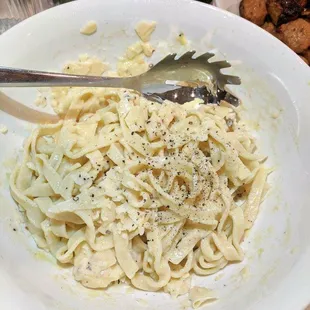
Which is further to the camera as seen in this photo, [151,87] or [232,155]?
[151,87]

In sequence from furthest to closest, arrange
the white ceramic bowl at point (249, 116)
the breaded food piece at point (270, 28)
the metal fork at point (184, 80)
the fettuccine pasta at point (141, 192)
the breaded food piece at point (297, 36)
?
the breaded food piece at point (270, 28), the breaded food piece at point (297, 36), the metal fork at point (184, 80), the fettuccine pasta at point (141, 192), the white ceramic bowl at point (249, 116)

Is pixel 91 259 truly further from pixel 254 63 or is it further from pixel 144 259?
pixel 254 63

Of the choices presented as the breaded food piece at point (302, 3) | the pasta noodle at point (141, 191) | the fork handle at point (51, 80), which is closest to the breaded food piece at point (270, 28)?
the breaded food piece at point (302, 3)

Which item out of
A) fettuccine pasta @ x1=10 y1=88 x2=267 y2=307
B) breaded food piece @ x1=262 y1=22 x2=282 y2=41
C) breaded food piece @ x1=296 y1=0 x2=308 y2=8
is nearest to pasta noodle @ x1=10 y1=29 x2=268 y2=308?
fettuccine pasta @ x1=10 y1=88 x2=267 y2=307

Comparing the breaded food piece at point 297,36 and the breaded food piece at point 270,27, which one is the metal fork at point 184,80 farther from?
the breaded food piece at point 270,27

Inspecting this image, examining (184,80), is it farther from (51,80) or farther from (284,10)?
(284,10)

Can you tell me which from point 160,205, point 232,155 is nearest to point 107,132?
point 160,205
